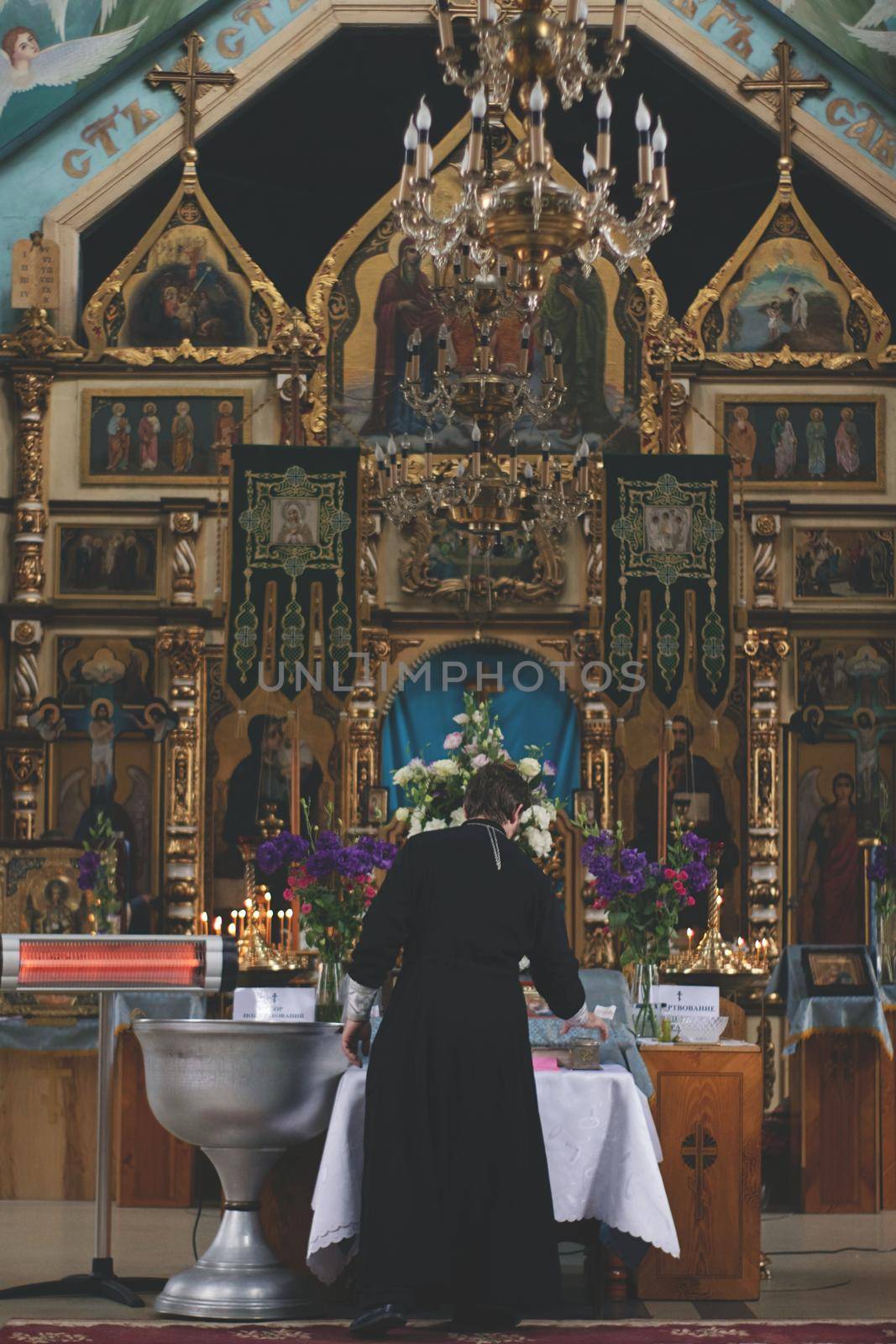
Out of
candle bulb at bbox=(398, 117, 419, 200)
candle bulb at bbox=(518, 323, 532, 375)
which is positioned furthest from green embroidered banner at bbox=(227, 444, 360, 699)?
candle bulb at bbox=(398, 117, 419, 200)

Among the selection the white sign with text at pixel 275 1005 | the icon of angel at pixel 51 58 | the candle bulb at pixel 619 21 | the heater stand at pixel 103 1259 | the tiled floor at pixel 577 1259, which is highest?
the icon of angel at pixel 51 58

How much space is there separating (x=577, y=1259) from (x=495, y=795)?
2770mm

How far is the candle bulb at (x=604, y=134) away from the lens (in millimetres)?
5895

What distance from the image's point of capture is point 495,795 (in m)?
5.56

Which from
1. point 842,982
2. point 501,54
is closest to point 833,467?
point 842,982

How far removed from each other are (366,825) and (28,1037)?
3.21m

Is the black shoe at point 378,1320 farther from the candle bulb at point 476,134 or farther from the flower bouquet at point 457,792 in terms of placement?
the candle bulb at point 476,134

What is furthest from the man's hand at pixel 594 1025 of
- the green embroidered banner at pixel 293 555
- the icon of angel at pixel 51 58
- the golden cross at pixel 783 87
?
the icon of angel at pixel 51 58

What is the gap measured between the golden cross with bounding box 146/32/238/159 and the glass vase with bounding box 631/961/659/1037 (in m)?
8.49

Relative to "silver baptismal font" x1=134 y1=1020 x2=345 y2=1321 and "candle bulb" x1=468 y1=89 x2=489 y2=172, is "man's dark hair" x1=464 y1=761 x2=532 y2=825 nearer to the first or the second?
"silver baptismal font" x1=134 y1=1020 x2=345 y2=1321

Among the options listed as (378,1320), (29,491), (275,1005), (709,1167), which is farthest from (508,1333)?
(29,491)

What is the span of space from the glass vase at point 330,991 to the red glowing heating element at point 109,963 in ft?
2.16

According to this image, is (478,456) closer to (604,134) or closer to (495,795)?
(604,134)

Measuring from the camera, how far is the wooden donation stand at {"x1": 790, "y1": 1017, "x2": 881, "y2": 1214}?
911cm
